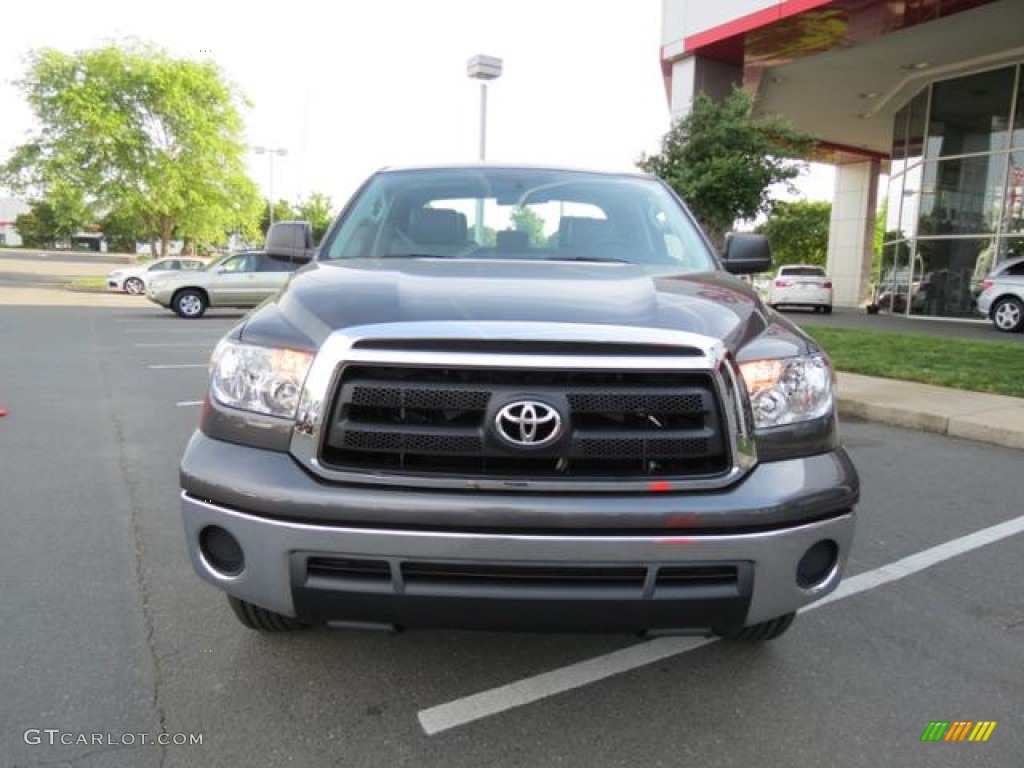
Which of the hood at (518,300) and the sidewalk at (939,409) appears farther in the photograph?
the sidewalk at (939,409)

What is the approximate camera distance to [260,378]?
233 cm

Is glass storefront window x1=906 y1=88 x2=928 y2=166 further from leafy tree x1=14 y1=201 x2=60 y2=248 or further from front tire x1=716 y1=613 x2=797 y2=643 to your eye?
leafy tree x1=14 y1=201 x2=60 y2=248

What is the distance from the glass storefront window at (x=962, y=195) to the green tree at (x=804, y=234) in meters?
38.7

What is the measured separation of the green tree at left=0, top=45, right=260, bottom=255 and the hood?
33.7m

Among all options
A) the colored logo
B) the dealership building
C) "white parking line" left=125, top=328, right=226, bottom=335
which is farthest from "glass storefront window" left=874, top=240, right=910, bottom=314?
the colored logo

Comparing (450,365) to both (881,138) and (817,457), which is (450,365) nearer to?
(817,457)

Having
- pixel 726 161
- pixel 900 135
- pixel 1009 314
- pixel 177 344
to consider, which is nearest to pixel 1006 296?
pixel 1009 314

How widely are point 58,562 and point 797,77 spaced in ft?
73.1

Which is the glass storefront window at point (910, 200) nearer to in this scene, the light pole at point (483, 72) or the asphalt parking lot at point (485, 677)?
the light pole at point (483, 72)

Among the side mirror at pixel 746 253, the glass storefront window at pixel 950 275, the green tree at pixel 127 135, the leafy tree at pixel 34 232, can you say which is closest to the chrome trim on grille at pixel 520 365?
the side mirror at pixel 746 253

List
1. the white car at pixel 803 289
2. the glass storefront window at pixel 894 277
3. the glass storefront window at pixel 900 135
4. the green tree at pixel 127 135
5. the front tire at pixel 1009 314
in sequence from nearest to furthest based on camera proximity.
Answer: the front tire at pixel 1009 314
the glass storefront window at pixel 894 277
the white car at pixel 803 289
the glass storefront window at pixel 900 135
the green tree at pixel 127 135

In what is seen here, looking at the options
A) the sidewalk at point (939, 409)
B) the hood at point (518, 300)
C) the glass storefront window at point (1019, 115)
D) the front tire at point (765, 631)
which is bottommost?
the sidewalk at point (939, 409)

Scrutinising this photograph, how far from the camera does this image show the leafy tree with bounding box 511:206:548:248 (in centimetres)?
356

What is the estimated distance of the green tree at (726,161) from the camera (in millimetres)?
14773
